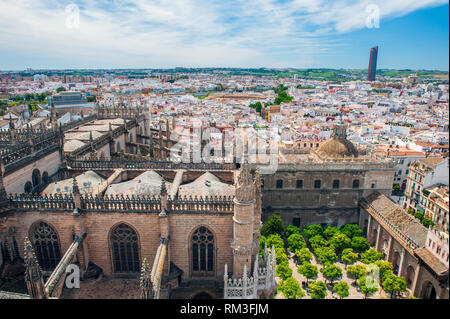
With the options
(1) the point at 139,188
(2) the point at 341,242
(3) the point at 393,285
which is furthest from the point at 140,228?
(2) the point at 341,242

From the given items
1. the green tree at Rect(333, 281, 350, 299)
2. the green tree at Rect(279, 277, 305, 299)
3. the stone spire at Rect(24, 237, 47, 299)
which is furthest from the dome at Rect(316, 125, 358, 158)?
the stone spire at Rect(24, 237, 47, 299)

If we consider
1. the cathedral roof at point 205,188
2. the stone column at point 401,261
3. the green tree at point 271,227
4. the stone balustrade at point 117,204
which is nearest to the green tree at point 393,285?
the stone column at point 401,261

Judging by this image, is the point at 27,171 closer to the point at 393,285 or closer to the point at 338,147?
the point at 393,285

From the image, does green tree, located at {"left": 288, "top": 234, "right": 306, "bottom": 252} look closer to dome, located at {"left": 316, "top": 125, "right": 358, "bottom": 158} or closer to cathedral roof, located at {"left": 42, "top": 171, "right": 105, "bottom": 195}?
dome, located at {"left": 316, "top": 125, "right": 358, "bottom": 158}

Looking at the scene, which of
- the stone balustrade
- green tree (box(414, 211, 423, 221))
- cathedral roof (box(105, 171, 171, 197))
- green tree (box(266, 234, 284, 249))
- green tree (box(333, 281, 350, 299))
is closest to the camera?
the stone balustrade

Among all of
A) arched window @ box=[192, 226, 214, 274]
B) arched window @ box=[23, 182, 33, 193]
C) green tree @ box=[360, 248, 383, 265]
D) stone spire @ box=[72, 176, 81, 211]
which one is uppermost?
stone spire @ box=[72, 176, 81, 211]

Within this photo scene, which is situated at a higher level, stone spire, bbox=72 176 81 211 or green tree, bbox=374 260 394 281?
stone spire, bbox=72 176 81 211
